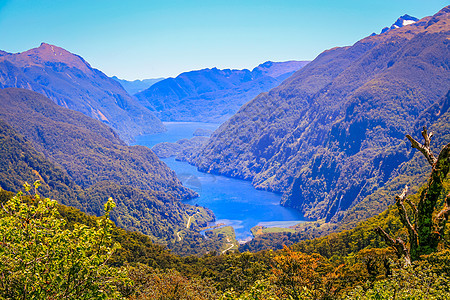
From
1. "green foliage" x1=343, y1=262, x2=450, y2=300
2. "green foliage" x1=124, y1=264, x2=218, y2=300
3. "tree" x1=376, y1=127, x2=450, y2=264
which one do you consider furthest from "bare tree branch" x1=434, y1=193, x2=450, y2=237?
"green foliage" x1=124, y1=264, x2=218, y2=300

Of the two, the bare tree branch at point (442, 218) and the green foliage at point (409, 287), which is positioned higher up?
the bare tree branch at point (442, 218)

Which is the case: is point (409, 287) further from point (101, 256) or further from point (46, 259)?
point (46, 259)

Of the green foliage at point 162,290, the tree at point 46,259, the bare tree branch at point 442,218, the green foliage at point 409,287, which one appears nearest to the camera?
the tree at point 46,259

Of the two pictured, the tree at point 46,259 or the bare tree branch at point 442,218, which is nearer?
the tree at point 46,259

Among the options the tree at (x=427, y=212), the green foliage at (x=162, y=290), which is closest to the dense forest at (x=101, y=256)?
the tree at (x=427, y=212)

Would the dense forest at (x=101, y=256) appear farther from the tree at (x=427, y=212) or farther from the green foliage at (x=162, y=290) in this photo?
the green foliage at (x=162, y=290)

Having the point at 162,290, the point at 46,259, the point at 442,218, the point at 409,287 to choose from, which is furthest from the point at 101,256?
the point at 162,290

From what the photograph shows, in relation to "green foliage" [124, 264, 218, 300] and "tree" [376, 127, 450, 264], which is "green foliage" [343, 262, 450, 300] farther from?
"green foliage" [124, 264, 218, 300]
